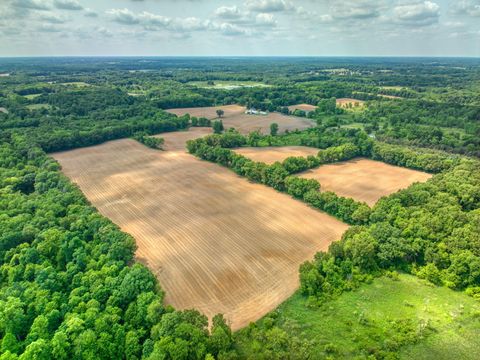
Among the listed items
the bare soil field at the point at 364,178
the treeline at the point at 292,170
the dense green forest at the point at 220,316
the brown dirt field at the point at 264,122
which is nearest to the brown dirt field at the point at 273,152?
the treeline at the point at 292,170

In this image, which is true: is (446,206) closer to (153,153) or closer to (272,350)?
(272,350)

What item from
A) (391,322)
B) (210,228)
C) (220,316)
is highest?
(220,316)

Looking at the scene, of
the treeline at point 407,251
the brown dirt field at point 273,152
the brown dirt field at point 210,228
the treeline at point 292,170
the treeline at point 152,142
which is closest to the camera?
the treeline at point 407,251

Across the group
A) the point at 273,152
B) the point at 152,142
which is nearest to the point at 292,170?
the point at 273,152

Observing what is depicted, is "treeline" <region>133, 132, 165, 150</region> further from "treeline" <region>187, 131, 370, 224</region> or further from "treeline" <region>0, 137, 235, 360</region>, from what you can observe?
"treeline" <region>0, 137, 235, 360</region>

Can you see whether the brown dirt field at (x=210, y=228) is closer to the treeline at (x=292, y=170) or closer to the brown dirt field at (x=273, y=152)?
the treeline at (x=292, y=170)

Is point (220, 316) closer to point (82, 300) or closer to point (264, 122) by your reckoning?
point (82, 300)
